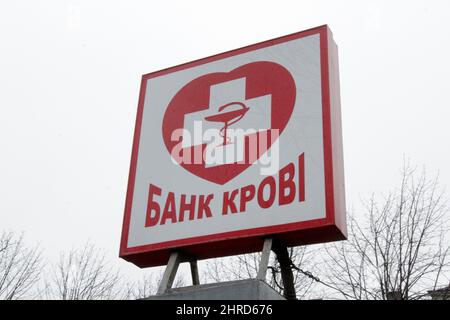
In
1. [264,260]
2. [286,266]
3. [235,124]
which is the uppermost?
[235,124]

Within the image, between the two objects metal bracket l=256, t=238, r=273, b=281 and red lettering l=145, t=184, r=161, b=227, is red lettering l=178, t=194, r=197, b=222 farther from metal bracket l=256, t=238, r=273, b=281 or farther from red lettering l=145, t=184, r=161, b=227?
metal bracket l=256, t=238, r=273, b=281

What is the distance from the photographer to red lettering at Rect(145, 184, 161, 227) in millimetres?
7914

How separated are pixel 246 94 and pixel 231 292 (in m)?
2.78

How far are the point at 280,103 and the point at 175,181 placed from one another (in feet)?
5.33


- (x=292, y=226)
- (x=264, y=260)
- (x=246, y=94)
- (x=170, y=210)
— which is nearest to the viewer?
(x=264, y=260)

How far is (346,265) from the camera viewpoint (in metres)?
13.5

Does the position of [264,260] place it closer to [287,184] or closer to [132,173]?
[287,184]

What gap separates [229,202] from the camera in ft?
24.7

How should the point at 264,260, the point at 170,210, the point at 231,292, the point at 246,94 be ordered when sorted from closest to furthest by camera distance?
the point at 231,292, the point at 264,260, the point at 170,210, the point at 246,94

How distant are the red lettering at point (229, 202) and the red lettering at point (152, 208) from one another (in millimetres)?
902

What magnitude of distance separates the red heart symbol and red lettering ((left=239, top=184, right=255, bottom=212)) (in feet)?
0.88

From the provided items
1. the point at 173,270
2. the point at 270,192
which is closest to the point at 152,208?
the point at 173,270

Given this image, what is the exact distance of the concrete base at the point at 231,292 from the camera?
20.8 feet

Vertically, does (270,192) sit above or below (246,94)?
below
